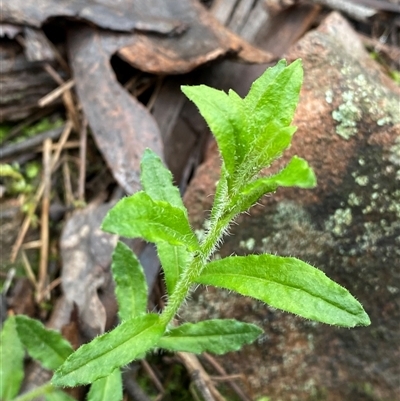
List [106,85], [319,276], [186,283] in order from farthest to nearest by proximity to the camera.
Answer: [106,85] → [186,283] → [319,276]

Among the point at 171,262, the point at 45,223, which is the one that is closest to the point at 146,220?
the point at 171,262

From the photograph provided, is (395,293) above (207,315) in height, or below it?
above

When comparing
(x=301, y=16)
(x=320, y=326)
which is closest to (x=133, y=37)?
(x=301, y=16)

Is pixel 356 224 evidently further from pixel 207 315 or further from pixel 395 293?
pixel 207 315

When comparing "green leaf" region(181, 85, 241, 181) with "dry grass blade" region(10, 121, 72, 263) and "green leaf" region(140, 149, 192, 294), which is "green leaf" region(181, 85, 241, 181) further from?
"dry grass blade" region(10, 121, 72, 263)

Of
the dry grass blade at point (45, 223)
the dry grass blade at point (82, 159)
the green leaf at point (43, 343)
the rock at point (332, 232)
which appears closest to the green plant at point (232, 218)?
the green leaf at point (43, 343)

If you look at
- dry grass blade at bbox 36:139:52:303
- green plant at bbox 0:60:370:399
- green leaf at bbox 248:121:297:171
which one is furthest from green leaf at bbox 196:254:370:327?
dry grass blade at bbox 36:139:52:303

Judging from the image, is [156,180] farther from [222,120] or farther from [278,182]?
[278,182]

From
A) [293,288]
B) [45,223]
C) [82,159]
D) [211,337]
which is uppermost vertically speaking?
[293,288]

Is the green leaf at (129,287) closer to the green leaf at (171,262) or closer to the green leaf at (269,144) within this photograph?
the green leaf at (171,262)
